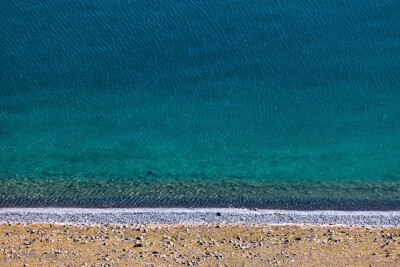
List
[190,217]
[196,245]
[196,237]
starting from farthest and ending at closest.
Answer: [190,217] < [196,237] < [196,245]

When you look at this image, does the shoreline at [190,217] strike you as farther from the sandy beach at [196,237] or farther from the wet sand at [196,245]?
the wet sand at [196,245]

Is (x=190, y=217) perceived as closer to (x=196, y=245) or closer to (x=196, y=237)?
(x=196, y=237)

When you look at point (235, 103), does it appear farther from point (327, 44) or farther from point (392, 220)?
point (392, 220)

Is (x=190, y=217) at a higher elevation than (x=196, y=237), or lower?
lower

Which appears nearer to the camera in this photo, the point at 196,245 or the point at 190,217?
the point at 196,245

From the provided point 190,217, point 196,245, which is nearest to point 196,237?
point 196,245

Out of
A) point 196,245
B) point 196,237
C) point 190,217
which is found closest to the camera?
point 196,245

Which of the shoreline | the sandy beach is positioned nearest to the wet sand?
the sandy beach

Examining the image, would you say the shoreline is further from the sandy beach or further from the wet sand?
the wet sand
